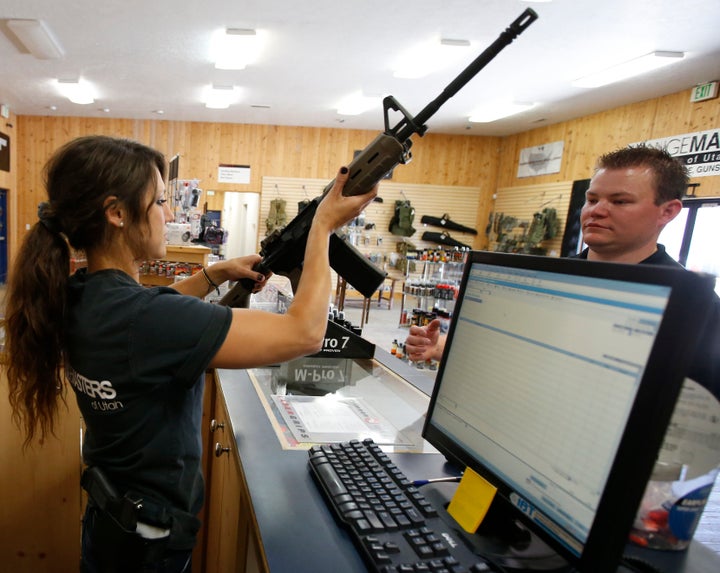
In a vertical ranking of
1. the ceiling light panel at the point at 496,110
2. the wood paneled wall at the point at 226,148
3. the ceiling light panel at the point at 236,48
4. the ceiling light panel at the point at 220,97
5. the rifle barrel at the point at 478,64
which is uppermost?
the ceiling light panel at the point at 496,110

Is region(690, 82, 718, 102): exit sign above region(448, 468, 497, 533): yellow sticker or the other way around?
above

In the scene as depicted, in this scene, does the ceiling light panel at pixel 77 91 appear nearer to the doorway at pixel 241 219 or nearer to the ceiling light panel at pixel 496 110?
the doorway at pixel 241 219

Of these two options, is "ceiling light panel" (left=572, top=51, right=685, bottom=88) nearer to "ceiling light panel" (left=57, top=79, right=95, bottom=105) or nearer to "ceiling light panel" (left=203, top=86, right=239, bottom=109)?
"ceiling light panel" (left=203, top=86, right=239, bottom=109)

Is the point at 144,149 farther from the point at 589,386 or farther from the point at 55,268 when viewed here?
the point at 589,386

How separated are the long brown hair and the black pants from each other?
12.5 inches

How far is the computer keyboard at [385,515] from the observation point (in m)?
0.60

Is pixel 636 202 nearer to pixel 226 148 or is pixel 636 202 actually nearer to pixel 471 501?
pixel 471 501

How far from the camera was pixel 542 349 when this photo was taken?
2.08 feet

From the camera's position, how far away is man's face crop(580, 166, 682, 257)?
1.57m

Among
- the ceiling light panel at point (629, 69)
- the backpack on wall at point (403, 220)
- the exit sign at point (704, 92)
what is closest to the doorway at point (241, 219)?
the backpack on wall at point (403, 220)

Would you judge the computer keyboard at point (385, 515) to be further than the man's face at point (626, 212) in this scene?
No

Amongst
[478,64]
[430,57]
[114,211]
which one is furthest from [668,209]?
[430,57]

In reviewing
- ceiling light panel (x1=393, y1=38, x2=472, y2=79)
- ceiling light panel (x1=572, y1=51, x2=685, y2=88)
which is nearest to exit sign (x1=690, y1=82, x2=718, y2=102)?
ceiling light panel (x1=572, y1=51, x2=685, y2=88)

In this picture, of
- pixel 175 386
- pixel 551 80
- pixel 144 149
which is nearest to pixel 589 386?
pixel 175 386
